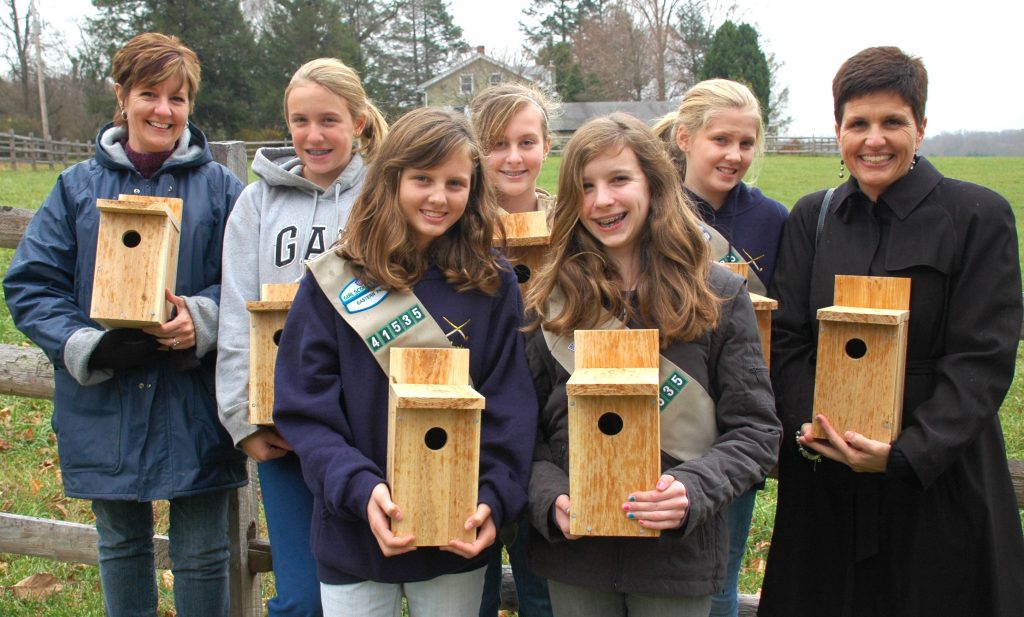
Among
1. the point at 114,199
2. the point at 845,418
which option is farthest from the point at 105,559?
the point at 845,418

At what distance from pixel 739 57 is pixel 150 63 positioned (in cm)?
4890

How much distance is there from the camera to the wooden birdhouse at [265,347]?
3113 mm

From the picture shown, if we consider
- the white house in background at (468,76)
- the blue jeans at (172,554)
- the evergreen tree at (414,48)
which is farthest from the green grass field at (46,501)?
the white house in background at (468,76)

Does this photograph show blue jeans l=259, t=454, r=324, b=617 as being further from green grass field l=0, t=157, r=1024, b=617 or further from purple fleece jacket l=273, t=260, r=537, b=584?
green grass field l=0, t=157, r=1024, b=617

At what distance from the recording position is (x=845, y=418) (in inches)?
115

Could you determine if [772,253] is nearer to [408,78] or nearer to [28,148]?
[28,148]

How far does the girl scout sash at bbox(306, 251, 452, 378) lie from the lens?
2.82 meters

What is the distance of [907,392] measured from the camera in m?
3.00

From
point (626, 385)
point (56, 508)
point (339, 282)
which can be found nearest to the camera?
point (626, 385)

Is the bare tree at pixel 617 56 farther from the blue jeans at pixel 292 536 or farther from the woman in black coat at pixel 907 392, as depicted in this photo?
the blue jeans at pixel 292 536

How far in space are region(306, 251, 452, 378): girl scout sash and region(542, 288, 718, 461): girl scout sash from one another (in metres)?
0.45

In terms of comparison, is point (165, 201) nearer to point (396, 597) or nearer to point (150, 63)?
point (150, 63)

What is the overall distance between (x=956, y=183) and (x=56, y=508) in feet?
17.0

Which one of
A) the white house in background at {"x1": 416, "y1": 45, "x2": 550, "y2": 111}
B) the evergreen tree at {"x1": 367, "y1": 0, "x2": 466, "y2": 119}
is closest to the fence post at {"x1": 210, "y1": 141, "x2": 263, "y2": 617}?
the evergreen tree at {"x1": 367, "y1": 0, "x2": 466, "y2": 119}
